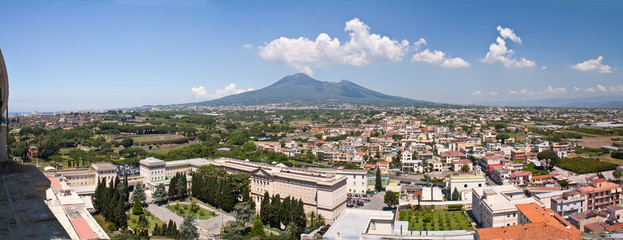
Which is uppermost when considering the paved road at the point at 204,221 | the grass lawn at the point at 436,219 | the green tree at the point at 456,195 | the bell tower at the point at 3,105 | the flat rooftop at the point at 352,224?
the bell tower at the point at 3,105

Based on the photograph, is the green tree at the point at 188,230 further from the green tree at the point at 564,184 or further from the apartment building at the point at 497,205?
the green tree at the point at 564,184

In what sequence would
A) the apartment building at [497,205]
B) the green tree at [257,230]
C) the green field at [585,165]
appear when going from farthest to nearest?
the green field at [585,165] < the apartment building at [497,205] < the green tree at [257,230]

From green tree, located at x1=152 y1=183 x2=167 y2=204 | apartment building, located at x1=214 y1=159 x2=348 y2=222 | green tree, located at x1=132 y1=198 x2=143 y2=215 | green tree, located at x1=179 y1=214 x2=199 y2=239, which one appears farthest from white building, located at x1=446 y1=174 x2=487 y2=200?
green tree, located at x1=132 y1=198 x2=143 y2=215

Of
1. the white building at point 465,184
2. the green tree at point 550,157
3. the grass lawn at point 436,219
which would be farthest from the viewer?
the green tree at point 550,157

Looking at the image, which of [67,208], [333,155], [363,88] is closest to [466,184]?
[333,155]

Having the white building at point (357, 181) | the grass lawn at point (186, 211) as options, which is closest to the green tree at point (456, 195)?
the white building at point (357, 181)

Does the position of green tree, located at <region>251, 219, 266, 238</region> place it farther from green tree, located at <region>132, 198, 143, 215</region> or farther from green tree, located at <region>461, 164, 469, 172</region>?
green tree, located at <region>461, 164, 469, 172</region>

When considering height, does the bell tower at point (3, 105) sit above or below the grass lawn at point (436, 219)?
above
